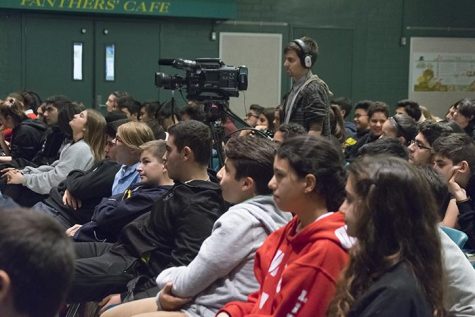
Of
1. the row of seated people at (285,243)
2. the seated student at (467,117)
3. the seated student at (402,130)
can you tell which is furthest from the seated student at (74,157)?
the seated student at (467,117)

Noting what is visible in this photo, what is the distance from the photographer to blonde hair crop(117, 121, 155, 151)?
4.89 metres

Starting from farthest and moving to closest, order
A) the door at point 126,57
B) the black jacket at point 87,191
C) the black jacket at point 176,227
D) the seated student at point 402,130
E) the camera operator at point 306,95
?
the door at point 126,57 < the seated student at point 402,130 < the camera operator at point 306,95 < the black jacket at point 87,191 < the black jacket at point 176,227

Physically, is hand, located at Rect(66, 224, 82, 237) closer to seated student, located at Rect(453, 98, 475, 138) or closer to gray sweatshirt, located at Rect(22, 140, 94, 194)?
gray sweatshirt, located at Rect(22, 140, 94, 194)

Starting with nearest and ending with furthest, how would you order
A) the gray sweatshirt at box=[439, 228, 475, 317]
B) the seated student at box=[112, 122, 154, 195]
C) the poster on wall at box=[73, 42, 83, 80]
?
1. the gray sweatshirt at box=[439, 228, 475, 317]
2. the seated student at box=[112, 122, 154, 195]
3. the poster on wall at box=[73, 42, 83, 80]

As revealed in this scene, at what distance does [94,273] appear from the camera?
3.72 m

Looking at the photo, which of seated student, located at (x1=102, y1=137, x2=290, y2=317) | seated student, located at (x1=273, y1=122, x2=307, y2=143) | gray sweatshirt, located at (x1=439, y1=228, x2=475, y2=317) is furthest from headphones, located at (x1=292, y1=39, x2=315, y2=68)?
gray sweatshirt, located at (x1=439, y1=228, x2=475, y2=317)

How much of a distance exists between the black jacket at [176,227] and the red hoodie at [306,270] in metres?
0.90

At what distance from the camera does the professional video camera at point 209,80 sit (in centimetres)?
508

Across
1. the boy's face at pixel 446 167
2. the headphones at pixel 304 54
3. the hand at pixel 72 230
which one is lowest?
the hand at pixel 72 230

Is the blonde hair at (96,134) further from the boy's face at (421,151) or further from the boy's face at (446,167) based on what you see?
the boy's face at (446,167)

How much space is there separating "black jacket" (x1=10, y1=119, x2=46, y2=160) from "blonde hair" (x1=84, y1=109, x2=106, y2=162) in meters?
1.28

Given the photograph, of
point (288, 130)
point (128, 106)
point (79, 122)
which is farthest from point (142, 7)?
point (288, 130)

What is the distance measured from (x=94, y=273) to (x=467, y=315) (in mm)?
1844

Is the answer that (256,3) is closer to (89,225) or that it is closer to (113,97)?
(113,97)
